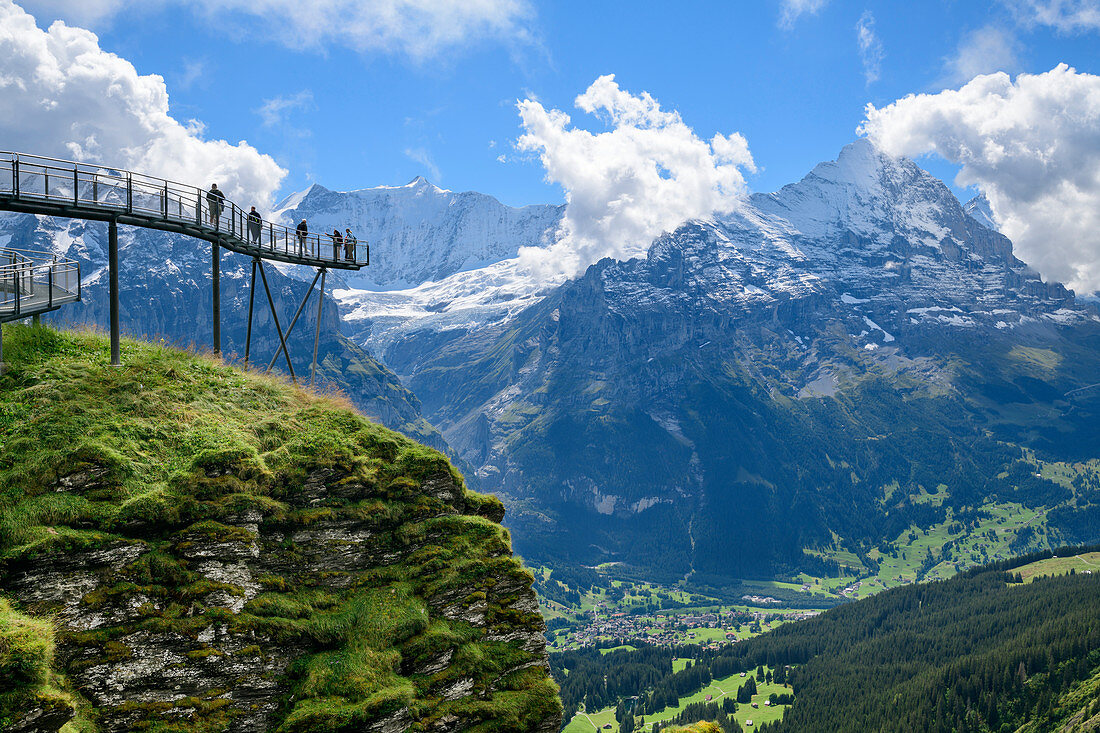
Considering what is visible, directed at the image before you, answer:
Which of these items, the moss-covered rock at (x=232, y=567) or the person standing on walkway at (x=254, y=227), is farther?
the person standing on walkway at (x=254, y=227)

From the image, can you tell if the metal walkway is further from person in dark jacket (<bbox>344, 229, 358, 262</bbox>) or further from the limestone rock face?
the limestone rock face

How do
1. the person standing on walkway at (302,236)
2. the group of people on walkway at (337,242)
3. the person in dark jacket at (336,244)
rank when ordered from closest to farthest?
the person standing on walkway at (302,236)
the group of people on walkway at (337,242)
the person in dark jacket at (336,244)

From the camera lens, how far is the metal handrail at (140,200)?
28250 mm

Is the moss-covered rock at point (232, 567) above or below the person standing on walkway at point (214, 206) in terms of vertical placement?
below

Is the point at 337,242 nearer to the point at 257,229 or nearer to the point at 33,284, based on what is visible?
the point at 257,229

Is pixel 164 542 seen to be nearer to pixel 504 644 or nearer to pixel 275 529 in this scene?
pixel 275 529

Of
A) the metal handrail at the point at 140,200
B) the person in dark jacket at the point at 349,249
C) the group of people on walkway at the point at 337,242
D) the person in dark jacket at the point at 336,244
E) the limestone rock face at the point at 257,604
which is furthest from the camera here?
the person in dark jacket at the point at 349,249

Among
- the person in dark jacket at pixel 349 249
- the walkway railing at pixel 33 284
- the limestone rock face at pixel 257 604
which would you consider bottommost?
the limestone rock face at pixel 257 604

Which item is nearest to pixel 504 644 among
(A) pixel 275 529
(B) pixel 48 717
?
(A) pixel 275 529

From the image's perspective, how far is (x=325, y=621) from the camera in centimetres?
2298

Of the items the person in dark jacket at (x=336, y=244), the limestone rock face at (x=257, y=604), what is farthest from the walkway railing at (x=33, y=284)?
the limestone rock face at (x=257, y=604)

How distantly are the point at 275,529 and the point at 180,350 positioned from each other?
1275 centimetres

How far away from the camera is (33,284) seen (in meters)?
31.8

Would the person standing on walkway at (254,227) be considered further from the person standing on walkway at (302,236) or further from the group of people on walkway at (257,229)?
the person standing on walkway at (302,236)
